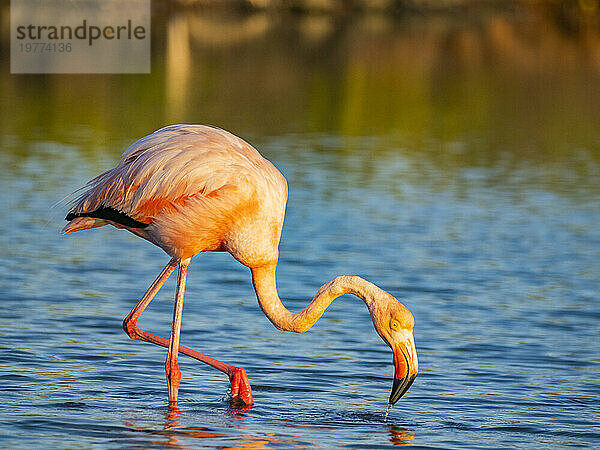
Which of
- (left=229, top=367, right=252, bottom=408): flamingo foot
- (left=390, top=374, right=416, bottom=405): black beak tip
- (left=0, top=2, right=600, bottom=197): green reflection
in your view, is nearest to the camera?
(left=390, top=374, right=416, bottom=405): black beak tip

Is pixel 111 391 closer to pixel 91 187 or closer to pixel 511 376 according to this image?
pixel 91 187

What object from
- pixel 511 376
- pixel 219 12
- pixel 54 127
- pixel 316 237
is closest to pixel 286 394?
pixel 511 376

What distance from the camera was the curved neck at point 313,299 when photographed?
7.82 meters

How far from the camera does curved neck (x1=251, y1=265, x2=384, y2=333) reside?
7.82 meters

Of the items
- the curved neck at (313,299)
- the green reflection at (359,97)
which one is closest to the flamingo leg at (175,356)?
the curved neck at (313,299)

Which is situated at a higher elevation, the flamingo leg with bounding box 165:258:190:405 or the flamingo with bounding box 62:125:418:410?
the flamingo with bounding box 62:125:418:410

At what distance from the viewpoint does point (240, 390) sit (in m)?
8.03

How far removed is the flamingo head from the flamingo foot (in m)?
0.98

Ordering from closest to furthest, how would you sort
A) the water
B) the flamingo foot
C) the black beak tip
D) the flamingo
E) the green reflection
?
the black beak tip
the water
the flamingo
the flamingo foot
the green reflection

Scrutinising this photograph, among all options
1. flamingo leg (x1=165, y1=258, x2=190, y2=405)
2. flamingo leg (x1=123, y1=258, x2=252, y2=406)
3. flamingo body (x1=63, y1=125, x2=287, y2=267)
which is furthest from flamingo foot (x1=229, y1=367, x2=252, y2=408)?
flamingo body (x1=63, y1=125, x2=287, y2=267)

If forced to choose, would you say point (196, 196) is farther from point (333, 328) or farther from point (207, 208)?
point (333, 328)

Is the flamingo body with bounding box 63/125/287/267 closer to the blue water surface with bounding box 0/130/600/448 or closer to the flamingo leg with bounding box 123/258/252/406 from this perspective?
the flamingo leg with bounding box 123/258/252/406

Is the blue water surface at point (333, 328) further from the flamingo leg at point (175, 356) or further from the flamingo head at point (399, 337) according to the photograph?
the flamingo head at point (399, 337)

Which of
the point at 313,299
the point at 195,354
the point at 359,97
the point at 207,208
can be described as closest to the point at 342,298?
the point at 195,354
